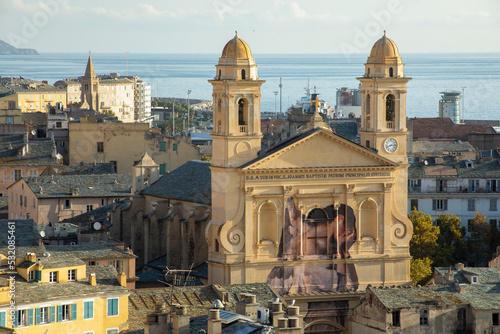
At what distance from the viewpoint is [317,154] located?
65.2 metres

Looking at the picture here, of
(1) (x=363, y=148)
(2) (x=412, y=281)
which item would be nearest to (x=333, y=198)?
(1) (x=363, y=148)

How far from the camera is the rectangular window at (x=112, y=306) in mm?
54125

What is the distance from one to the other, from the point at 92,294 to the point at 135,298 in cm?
330

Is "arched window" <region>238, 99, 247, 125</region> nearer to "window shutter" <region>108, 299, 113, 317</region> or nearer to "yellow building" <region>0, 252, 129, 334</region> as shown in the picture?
"yellow building" <region>0, 252, 129, 334</region>

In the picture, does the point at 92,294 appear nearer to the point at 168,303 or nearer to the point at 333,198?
the point at 168,303

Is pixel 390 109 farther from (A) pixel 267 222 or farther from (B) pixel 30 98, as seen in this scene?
(B) pixel 30 98

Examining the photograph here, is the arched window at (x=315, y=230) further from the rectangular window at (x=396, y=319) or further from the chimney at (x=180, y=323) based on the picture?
the chimney at (x=180, y=323)

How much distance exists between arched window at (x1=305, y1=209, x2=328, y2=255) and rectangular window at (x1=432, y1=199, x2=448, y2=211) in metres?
27.5

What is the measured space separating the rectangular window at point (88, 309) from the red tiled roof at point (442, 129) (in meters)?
86.9

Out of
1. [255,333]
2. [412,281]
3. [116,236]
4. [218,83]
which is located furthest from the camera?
[116,236]

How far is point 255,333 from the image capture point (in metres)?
44.5

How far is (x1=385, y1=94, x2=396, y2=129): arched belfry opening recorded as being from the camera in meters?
68.3

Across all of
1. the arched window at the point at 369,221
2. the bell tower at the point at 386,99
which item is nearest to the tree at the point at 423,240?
the bell tower at the point at 386,99

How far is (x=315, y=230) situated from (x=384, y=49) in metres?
9.92
